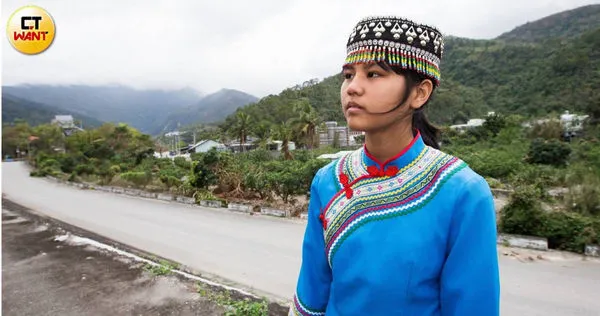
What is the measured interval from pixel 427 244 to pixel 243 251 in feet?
20.3

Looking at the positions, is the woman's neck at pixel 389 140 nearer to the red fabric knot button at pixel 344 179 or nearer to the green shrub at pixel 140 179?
the red fabric knot button at pixel 344 179

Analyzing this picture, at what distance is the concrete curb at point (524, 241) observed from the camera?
6311 mm

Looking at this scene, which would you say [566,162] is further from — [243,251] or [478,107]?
[478,107]

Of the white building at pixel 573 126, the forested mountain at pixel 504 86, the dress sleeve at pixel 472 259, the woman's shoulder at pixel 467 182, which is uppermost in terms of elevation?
the forested mountain at pixel 504 86

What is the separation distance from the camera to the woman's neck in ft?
3.54

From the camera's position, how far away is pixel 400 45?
3.21ft

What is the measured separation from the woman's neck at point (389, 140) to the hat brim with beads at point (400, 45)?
17 centimetres

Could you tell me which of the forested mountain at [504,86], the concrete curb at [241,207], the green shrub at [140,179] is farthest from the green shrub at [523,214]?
the forested mountain at [504,86]

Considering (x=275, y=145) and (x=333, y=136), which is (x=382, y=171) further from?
(x=333, y=136)

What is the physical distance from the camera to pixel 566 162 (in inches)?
580

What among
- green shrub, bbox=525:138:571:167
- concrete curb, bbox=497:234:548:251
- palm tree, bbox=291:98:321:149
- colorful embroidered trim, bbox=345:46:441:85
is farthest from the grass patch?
palm tree, bbox=291:98:321:149

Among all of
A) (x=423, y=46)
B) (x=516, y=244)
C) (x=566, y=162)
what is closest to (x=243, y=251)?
(x=516, y=244)

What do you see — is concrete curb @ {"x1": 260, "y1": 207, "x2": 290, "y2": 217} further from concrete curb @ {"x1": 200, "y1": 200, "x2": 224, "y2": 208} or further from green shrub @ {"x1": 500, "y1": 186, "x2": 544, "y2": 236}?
green shrub @ {"x1": 500, "y1": 186, "x2": 544, "y2": 236}

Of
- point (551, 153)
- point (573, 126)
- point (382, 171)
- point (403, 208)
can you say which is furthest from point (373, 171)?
point (573, 126)
